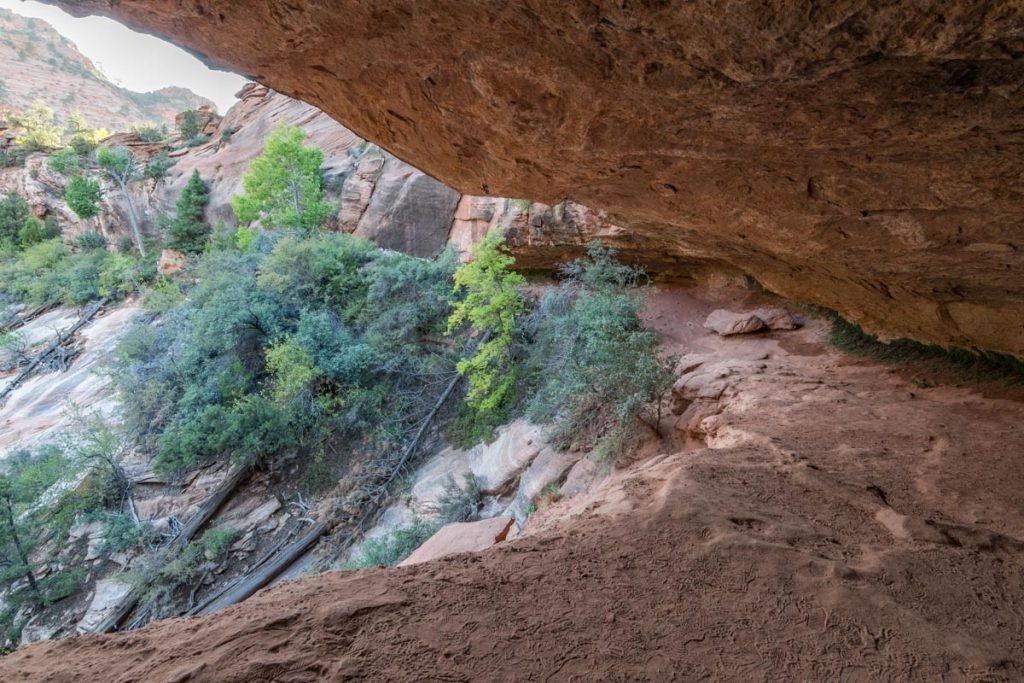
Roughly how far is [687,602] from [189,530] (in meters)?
11.5

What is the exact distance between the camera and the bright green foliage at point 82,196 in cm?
2414

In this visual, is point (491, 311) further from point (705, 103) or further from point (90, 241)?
point (90, 241)

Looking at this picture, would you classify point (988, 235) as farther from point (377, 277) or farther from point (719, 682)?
point (377, 277)

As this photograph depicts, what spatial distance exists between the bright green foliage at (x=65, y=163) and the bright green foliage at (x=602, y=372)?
96.9ft

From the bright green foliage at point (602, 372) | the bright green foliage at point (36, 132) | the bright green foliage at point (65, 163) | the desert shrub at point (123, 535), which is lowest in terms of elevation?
the desert shrub at point (123, 535)

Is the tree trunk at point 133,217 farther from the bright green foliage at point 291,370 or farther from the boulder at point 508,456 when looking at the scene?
the boulder at point 508,456

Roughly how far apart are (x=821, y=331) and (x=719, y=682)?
8595mm

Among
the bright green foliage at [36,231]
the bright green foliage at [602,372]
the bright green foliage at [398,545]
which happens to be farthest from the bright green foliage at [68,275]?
the bright green foliage at [602,372]

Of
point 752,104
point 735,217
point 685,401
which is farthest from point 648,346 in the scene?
point 752,104

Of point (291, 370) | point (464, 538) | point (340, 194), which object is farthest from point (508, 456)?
point (340, 194)

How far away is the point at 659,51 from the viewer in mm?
2160

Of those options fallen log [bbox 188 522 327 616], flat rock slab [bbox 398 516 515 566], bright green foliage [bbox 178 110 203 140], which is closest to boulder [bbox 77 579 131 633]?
fallen log [bbox 188 522 327 616]

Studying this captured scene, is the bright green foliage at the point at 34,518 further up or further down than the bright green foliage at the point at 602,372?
further down

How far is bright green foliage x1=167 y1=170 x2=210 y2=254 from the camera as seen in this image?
2244 cm
